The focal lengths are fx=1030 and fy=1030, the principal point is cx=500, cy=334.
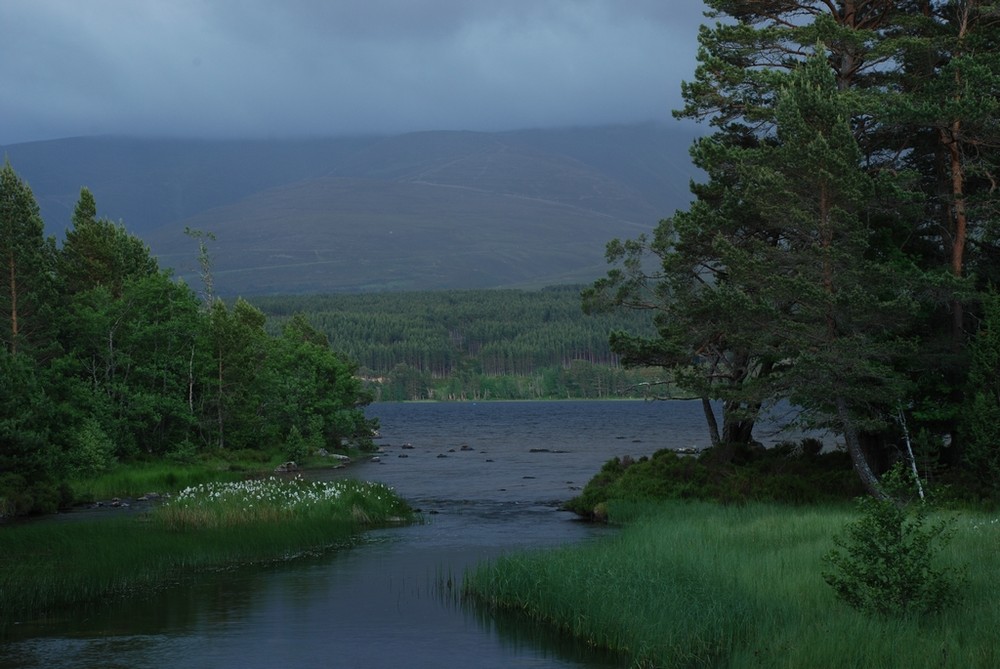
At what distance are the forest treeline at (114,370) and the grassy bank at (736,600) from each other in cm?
3036

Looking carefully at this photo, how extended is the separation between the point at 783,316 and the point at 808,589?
53.2 feet

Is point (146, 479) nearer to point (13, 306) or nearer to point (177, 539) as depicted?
point (13, 306)

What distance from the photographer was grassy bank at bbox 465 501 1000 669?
16.7 meters

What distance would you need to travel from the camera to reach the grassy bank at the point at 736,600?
54.7 ft

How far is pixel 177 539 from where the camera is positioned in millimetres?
33469

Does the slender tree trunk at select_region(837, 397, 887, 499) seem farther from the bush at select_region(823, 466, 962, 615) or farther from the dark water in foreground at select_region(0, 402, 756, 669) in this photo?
the bush at select_region(823, 466, 962, 615)

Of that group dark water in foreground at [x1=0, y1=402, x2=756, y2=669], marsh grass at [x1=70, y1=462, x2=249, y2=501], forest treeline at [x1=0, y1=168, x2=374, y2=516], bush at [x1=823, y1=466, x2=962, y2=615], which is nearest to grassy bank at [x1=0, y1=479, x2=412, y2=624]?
dark water in foreground at [x1=0, y1=402, x2=756, y2=669]

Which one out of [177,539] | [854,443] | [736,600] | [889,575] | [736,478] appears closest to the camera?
[889,575]

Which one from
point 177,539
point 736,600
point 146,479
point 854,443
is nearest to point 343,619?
point 736,600

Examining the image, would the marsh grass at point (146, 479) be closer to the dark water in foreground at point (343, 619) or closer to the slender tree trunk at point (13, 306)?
the slender tree trunk at point (13, 306)

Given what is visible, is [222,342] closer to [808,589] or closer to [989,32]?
[989,32]

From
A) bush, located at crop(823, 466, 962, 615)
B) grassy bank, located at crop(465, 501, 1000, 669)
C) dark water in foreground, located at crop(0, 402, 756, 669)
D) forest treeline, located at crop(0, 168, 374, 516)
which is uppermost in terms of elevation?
forest treeline, located at crop(0, 168, 374, 516)

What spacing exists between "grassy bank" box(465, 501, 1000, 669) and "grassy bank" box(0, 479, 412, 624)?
29.1ft

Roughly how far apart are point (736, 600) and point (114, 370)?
54.9 m
